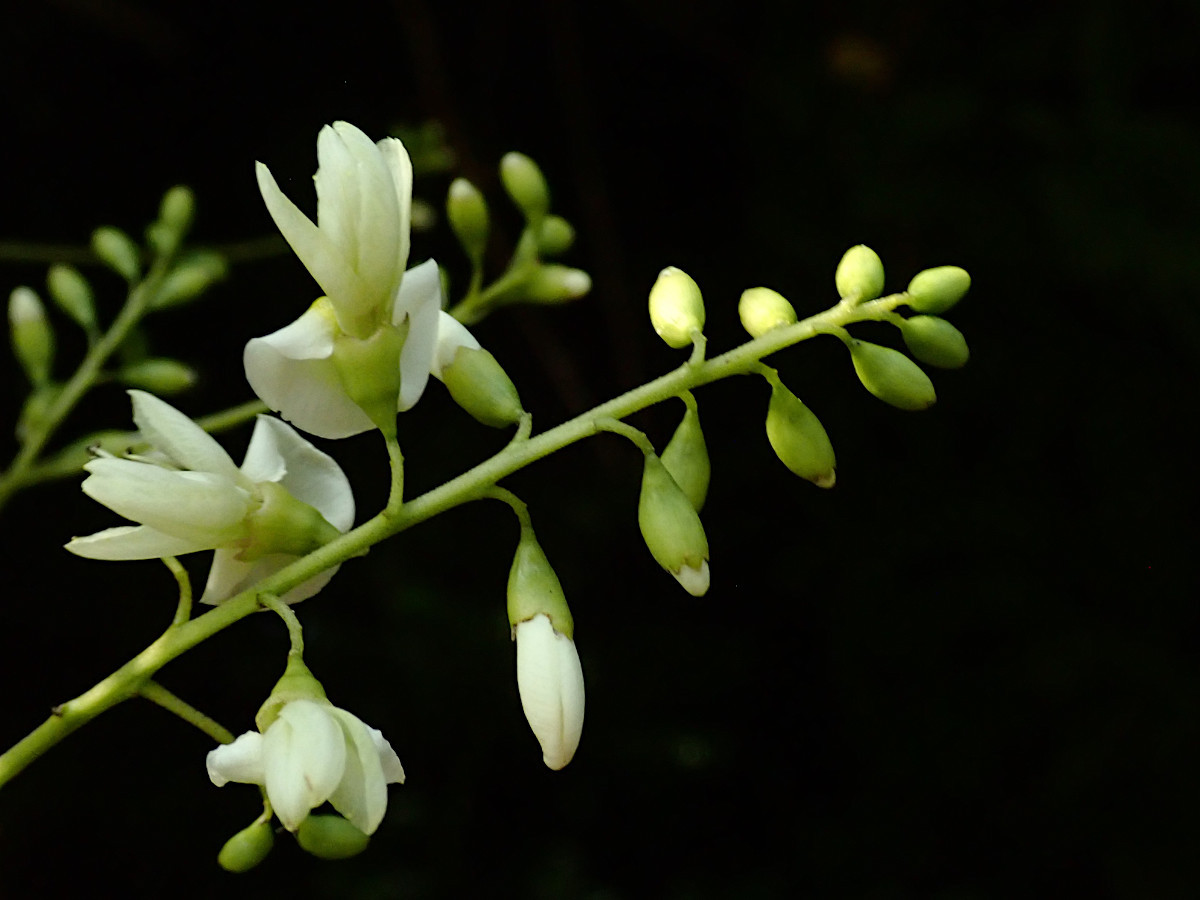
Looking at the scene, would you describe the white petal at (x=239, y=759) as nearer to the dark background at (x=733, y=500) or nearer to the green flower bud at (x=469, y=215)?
the green flower bud at (x=469, y=215)

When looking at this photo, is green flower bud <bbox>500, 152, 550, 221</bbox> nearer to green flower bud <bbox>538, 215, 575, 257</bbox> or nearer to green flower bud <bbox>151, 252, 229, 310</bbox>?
green flower bud <bbox>538, 215, 575, 257</bbox>

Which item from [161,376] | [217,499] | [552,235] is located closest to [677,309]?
[217,499]

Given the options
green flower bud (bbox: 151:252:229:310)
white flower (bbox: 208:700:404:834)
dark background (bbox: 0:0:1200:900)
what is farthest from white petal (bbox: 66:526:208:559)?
dark background (bbox: 0:0:1200:900)

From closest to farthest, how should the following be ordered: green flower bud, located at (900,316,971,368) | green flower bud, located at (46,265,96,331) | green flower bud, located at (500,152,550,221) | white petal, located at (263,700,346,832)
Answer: white petal, located at (263,700,346,832)
green flower bud, located at (900,316,971,368)
green flower bud, located at (500,152,550,221)
green flower bud, located at (46,265,96,331)

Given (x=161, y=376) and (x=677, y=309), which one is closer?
(x=677, y=309)

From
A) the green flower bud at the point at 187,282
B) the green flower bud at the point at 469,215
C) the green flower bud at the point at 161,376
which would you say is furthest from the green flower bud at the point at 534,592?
the green flower bud at the point at 187,282

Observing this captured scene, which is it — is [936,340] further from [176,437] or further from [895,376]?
[176,437]

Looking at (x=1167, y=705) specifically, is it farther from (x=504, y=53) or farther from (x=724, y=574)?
(x=504, y=53)
